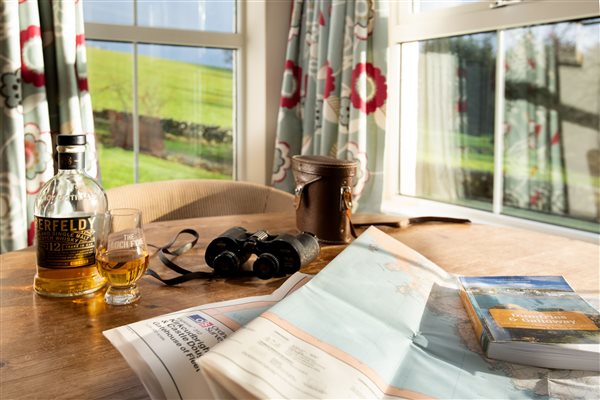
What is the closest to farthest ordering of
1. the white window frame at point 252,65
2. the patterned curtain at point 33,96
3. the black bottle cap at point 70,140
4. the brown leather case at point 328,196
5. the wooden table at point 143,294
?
1. the wooden table at point 143,294
2. the black bottle cap at point 70,140
3. the brown leather case at point 328,196
4. the patterned curtain at point 33,96
5. the white window frame at point 252,65

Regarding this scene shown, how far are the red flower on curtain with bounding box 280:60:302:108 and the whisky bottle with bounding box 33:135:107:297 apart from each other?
177 centimetres

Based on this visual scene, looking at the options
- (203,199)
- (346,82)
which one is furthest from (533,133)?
(203,199)

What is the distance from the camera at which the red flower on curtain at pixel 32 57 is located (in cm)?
195

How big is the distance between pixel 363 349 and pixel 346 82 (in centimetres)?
184

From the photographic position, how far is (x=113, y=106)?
8.32 ft

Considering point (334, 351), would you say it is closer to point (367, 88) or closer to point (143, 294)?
point (143, 294)

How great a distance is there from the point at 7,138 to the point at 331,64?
1214 millimetres

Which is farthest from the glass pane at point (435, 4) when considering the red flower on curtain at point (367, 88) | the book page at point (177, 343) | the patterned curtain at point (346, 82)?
the book page at point (177, 343)

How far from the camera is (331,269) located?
2.44 ft

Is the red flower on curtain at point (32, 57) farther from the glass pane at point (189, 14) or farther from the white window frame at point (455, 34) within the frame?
the white window frame at point (455, 34)

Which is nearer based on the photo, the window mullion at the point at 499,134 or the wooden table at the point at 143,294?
the wooden table at the point at 143,294

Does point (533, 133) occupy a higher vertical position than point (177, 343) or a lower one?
higher

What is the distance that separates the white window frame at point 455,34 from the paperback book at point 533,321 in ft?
3.65

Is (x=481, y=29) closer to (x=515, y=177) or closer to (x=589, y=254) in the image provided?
(x=515, y=177)
